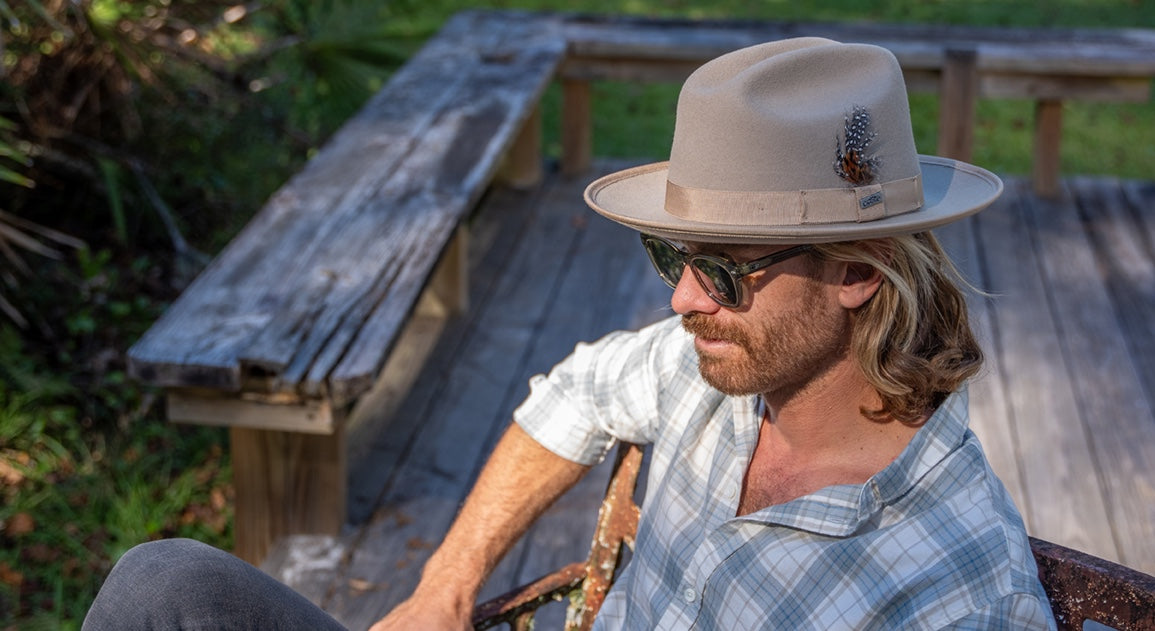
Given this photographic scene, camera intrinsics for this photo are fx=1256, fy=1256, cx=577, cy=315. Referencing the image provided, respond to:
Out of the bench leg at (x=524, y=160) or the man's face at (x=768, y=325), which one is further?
the bench leg at (x=524, y=160)

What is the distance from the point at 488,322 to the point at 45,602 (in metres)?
1.64

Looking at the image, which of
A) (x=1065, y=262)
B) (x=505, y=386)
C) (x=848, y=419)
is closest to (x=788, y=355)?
(x=848, y=419)

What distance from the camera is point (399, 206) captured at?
356 centimetres

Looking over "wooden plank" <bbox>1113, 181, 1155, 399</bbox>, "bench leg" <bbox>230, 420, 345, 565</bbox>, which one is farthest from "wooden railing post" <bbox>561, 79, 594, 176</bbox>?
"bench leg" <bbox>230, 420, 345, 565</bbox>

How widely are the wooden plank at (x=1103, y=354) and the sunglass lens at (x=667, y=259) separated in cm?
180

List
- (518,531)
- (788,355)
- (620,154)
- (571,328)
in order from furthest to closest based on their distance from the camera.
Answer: (620,154) < (571,328) < (518,531) < (788,355)

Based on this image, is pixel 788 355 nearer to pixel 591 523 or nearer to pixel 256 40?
pixel 591 523

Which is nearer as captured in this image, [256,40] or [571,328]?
[571,328]

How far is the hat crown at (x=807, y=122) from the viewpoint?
1627mm

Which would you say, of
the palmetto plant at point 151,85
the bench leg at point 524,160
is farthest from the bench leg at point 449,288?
the bench leg at point 524,160

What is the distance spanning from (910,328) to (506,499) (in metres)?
0.75

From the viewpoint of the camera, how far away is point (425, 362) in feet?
13.4

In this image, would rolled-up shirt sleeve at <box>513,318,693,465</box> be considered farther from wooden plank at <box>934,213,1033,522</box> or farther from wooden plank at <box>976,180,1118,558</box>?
wooden plank at <box>934,213,1033,522</box>

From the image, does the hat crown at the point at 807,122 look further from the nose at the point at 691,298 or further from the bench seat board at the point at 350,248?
the bench seat board at the point at 350,248
